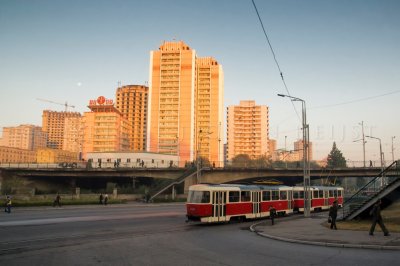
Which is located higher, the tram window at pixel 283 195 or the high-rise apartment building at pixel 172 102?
the high-rise apartment building at pixel 172 102

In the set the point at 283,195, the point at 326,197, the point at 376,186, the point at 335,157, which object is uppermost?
the point at 335,157

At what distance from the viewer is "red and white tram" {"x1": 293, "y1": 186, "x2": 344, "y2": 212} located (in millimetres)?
38291

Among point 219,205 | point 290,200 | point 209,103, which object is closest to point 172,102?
point 209,103

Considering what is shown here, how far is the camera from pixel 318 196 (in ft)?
137

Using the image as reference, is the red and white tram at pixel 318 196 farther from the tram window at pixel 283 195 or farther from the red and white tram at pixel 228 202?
the red and white tram at pixel 228 202

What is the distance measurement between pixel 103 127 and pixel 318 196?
474 feet

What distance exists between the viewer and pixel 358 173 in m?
69.2

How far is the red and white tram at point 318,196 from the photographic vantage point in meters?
38.3

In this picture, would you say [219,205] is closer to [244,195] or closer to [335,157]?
[244,195]

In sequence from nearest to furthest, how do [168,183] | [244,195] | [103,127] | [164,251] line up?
[164,251], [244,195], [168,183], [103,127]

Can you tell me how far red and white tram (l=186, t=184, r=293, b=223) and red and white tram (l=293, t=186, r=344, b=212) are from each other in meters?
5.01

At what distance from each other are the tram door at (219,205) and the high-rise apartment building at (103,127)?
15042cm

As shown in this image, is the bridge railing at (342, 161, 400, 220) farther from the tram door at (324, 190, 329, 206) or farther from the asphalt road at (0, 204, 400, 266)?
the tram door at (324, 190, 329, 206)

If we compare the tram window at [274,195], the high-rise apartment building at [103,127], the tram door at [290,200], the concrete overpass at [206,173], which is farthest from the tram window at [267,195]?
the high-rise apartment building at [103,127]
